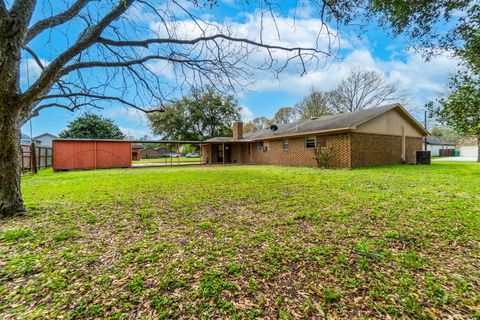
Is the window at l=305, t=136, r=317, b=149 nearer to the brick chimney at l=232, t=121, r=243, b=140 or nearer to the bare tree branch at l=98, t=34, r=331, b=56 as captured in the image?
the brick chimney at l=232, t=121, r=243, b=140

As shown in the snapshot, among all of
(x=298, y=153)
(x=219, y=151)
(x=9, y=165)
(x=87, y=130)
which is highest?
(x=87, y=130)

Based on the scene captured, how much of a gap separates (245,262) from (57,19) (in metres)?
5.55

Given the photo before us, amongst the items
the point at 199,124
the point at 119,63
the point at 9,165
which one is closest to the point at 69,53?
the point at 119,63

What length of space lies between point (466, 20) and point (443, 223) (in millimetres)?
4374

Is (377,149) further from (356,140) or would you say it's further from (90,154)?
(90,154)

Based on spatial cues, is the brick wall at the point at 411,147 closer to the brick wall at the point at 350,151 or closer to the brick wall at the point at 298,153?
the brick wall at the point at 350,151

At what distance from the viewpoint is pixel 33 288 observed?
1.97 meters

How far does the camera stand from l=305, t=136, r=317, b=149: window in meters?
14.0

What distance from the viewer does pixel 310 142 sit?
14227 mm

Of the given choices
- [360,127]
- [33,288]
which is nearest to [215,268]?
[33,288]

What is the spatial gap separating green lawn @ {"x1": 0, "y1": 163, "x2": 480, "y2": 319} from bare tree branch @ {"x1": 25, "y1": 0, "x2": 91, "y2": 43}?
3.52m

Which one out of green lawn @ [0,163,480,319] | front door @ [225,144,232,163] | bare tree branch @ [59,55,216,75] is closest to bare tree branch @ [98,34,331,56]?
bare tree branch @ [59,55,216,75]

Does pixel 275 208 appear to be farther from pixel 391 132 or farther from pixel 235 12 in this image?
pixel 391 132

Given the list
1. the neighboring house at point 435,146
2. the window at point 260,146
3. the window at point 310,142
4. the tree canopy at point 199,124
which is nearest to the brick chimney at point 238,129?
the window at point 260,146
